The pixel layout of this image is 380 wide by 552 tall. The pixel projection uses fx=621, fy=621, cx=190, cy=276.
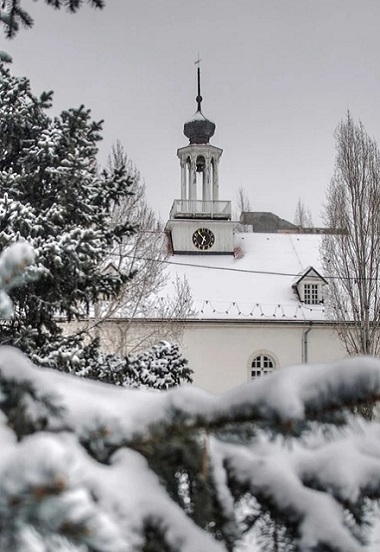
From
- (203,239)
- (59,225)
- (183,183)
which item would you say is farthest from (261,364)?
(59,225)

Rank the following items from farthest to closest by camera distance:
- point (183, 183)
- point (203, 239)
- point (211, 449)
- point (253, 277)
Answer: point (183, 183), point (203, 239), point (253, 277), point (211, 449)

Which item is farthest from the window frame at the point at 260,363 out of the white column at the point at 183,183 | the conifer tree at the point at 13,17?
the conifer tree at the point at 13,17

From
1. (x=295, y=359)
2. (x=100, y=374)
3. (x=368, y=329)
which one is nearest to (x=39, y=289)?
(x=100, y=374)

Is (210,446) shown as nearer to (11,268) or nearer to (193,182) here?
(11,268)

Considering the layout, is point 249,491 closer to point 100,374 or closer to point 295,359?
point 100,374

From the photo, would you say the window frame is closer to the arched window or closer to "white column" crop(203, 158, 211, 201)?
the arched window

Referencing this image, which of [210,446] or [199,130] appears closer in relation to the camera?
[210,446]

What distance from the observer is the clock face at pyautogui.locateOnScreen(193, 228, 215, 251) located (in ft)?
77.8

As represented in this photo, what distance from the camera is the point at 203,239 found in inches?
936

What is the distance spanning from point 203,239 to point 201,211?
111cm

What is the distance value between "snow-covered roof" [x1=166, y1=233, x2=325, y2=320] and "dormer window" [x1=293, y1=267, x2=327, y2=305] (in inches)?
8.5

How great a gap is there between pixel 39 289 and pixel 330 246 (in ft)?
47.4

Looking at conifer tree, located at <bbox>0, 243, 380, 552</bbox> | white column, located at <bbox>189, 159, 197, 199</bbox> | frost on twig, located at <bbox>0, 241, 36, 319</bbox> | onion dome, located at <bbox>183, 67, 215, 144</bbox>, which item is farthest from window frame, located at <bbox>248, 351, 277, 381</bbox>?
frost on twig, located at <bbox>0, 241, 36, 319</bbox>

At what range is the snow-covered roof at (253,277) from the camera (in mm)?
21141
